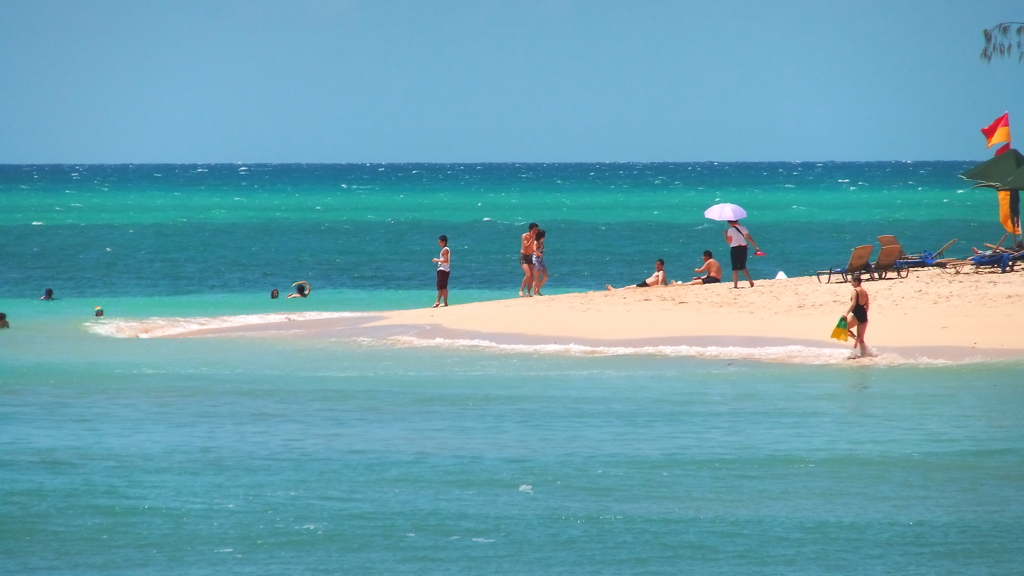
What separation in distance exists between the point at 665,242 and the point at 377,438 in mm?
33350

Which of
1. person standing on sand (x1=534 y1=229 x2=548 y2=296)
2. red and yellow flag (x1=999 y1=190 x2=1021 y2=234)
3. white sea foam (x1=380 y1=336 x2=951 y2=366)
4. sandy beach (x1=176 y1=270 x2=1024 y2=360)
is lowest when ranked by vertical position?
white sea foam (x1=380 y1=336 x2=951 y2=366)

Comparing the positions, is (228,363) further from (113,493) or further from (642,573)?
(642,573)

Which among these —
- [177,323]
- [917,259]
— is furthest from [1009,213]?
[177,323]

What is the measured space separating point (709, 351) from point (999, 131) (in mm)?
9535

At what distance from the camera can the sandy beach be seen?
658 inches

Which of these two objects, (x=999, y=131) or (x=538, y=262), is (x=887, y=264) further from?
(x=538, y=262)

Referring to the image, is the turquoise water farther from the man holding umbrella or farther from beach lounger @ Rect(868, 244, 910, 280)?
beach lounger @ Rect(868, 244, 910, 280)

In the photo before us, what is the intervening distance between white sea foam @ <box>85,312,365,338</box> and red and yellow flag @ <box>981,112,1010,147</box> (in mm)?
12437

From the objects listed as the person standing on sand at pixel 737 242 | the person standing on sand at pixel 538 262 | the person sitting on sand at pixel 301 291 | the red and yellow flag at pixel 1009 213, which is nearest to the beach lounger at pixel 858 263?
the person standing on sand at pixel 737 242

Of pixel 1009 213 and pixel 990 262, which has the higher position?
pixel 1009 213

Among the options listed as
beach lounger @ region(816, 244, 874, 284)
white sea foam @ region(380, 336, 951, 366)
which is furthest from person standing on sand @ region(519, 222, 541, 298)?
beach lounger @ region(816, 244, 874, 284)

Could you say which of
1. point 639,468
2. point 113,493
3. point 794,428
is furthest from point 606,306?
point 113,493

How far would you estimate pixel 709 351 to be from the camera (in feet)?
55.0

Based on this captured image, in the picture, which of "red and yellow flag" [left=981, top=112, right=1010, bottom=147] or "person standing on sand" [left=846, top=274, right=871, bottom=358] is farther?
"red and yellow flag" [left=981, top=112, right=1010, bottom=147]
